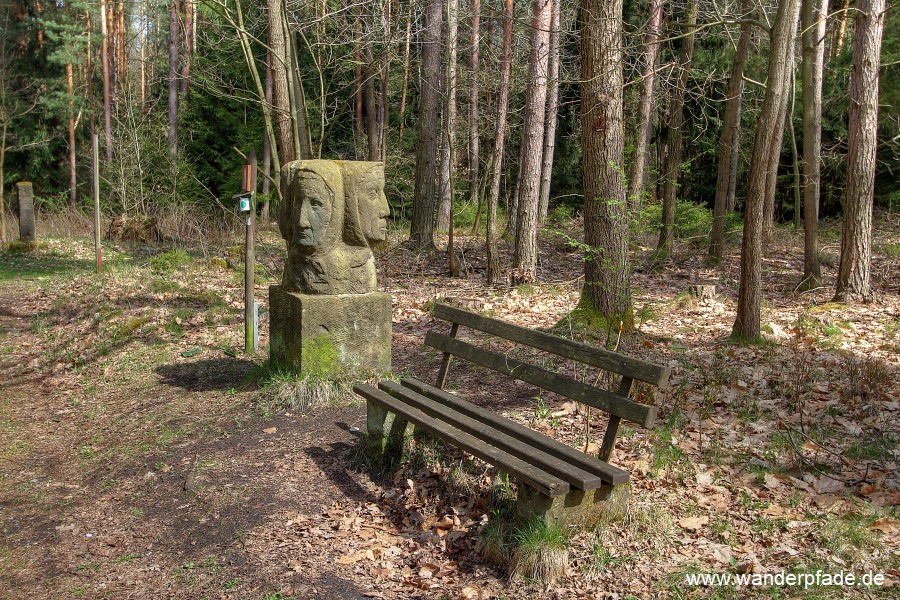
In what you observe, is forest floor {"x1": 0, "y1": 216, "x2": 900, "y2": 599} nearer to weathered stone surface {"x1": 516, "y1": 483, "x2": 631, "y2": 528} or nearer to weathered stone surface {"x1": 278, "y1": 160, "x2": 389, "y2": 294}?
weathered stone surface {"x1": 516, "y1": 483, "x2": 631, "y2": 528}

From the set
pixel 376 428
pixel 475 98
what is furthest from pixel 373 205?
pixel 475 98

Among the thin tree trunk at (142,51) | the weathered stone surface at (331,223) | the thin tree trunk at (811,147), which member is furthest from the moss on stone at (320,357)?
the thin tree trunk at (142,51)

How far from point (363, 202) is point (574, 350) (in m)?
3.16

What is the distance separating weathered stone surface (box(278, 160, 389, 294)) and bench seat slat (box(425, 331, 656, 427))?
1.45 meters

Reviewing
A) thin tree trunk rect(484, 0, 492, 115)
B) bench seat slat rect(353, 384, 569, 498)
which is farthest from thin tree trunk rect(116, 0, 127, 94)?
bench seat slat rect(353, 384, 569, 498)

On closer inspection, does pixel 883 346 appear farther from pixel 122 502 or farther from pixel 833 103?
pixel 833 103

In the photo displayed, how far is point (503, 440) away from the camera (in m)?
4.17

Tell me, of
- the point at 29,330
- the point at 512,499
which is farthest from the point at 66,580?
the point at 29,330

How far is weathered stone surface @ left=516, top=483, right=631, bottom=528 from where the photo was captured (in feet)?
12.2

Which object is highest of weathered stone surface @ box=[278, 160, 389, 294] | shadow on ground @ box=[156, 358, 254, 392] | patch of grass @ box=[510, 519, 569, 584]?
weathered stone surface @ box=[278, 160, 389, 294]

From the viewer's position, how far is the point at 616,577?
142 inches

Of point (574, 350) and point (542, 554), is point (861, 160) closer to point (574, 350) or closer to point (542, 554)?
point (574, 350)

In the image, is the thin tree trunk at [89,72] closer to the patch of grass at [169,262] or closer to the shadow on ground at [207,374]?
the patch of grass at [169,262]

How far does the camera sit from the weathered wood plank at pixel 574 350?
3.72 meters
